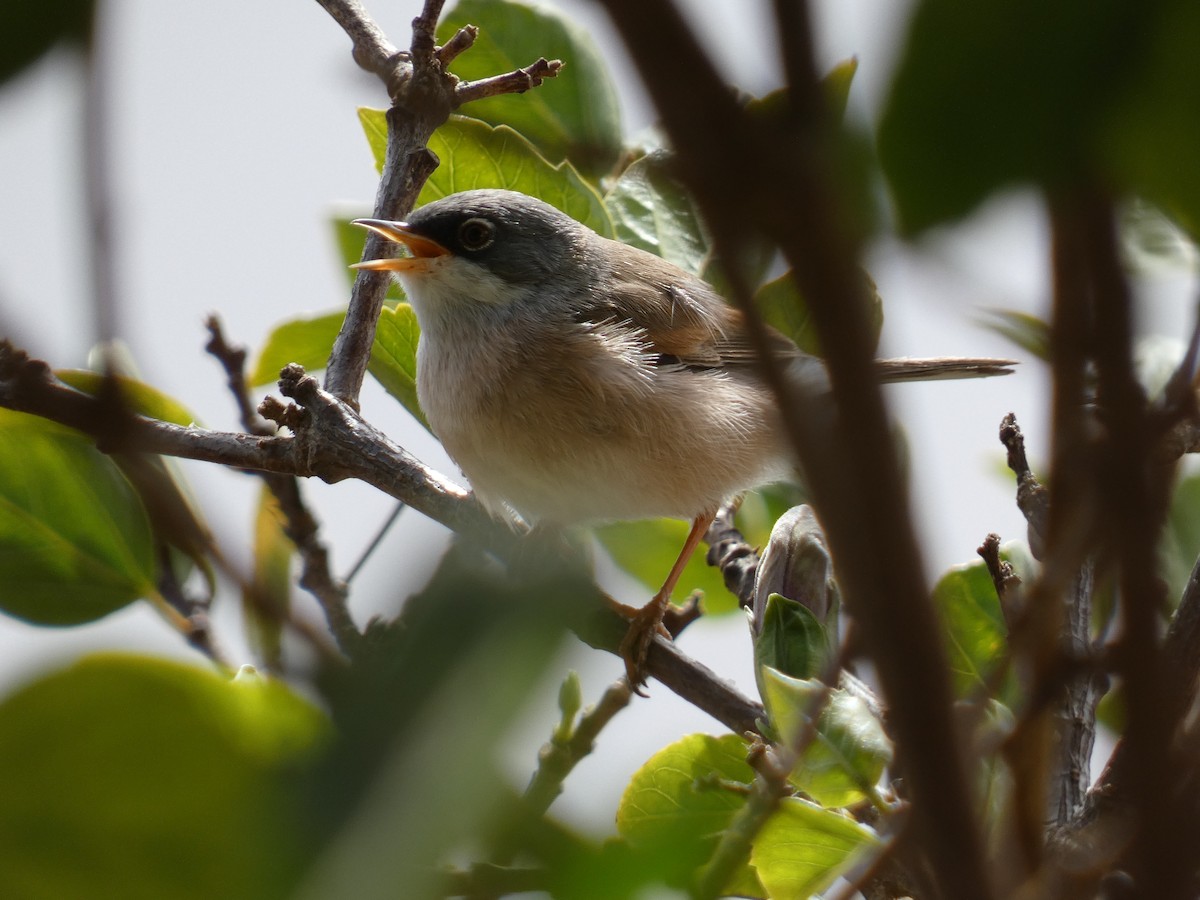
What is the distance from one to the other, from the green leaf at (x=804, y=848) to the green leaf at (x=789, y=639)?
1.14 feet

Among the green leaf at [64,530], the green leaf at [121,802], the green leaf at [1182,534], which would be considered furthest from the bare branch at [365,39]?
the green leaf at [121,802]

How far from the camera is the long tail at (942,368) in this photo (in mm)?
4105

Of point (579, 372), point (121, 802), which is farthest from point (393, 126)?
point (121, 802)

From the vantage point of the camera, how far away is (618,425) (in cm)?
352

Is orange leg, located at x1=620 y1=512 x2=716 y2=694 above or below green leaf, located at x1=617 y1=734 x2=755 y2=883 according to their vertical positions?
above

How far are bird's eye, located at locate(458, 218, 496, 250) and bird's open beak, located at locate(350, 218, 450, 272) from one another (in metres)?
0.10

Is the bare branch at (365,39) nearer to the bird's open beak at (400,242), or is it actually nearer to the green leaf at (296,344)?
the bird's open beak at (400,242)

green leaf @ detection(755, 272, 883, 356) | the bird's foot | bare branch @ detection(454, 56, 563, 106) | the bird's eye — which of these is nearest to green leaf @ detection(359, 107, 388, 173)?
bare branch @ detection(454, 56, 563, 106)

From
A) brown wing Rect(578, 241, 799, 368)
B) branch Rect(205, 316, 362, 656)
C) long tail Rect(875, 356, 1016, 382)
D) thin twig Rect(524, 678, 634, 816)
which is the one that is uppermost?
long tail Rect(875, 356, 1016, 382)

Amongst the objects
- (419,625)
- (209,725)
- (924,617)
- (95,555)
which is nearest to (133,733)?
(209,725)

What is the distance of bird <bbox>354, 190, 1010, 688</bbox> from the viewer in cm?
345

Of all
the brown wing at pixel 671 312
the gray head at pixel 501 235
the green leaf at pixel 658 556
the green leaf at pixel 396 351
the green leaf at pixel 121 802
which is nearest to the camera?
the green leaf at pixel 121 802

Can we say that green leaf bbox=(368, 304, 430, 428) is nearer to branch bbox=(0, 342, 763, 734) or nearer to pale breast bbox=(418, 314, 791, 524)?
pale breast bbox=(418, 314, 791, 524)

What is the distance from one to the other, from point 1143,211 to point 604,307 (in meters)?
3.16
